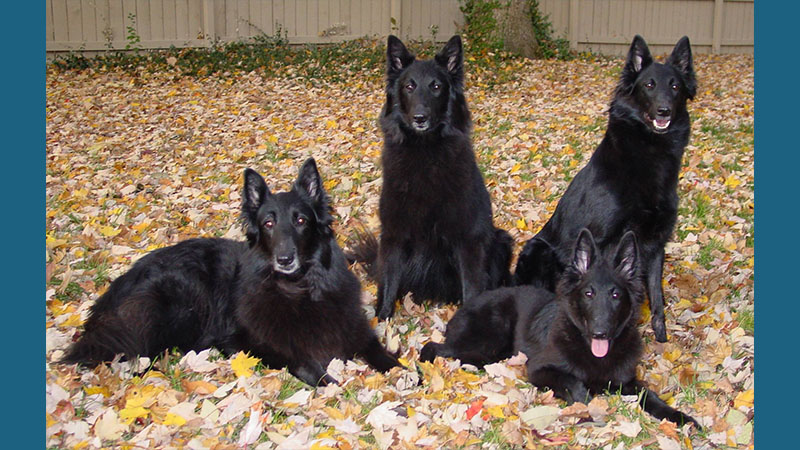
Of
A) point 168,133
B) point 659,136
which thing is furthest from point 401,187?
point 168,133

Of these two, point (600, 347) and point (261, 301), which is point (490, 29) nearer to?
point (261, 301)

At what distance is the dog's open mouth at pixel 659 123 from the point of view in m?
4.32

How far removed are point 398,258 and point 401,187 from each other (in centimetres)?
50

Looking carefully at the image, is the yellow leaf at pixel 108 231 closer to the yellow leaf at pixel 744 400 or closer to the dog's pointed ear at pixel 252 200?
the dog's pointed ear at pixel 252 200

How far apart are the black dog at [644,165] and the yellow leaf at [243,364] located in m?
2.13

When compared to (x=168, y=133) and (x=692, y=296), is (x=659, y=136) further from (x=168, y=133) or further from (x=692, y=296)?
(x=168, y=133)

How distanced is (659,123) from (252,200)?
259cm

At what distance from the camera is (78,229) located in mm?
6098

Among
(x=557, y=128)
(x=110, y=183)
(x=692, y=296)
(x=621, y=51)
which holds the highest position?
(x=621, y=51)

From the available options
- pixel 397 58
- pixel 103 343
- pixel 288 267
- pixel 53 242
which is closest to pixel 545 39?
pixel 397 58

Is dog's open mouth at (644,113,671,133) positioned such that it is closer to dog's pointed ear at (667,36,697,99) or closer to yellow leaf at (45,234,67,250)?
dog's pointed ear at (667,36,697,99)

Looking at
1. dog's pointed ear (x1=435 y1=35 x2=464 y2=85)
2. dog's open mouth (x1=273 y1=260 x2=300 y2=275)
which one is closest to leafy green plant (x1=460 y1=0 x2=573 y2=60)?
dog's pointed ear (x1=435 y1=35 x2=464 y2=85)

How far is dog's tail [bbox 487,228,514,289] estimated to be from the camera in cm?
478

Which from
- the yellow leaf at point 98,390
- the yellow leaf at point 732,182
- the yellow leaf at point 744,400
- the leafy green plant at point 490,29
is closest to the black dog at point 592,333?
the yellow leaf at point 744,400
